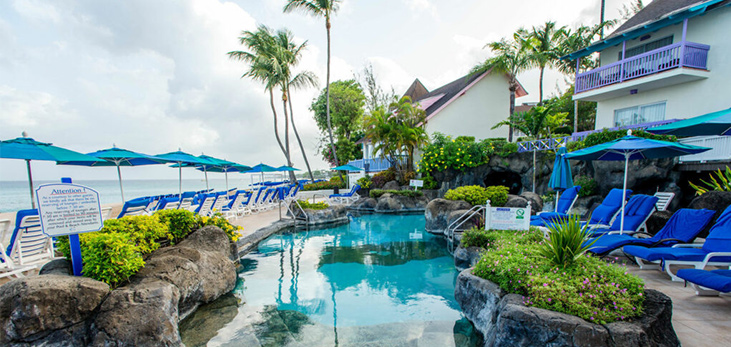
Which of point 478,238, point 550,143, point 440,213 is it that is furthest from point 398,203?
point 478,238

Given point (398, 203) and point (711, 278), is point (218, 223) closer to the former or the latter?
point (711, 278)

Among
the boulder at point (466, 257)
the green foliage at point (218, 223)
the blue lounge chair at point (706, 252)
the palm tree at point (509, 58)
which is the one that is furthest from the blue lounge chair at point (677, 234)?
the palm tree at point (509, 58)

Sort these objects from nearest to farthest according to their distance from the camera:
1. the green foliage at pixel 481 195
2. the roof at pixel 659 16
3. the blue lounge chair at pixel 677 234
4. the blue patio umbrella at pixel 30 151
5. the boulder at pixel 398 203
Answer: the blue lounge chair at pixel 677 234, the blue patio umbrella at pixel 30 151, the green foliage at pixel 481 195, the roof at pixel 659 16, the boulder at pixel 398 203

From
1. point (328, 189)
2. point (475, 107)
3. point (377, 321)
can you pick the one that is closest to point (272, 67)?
point (328, 189)

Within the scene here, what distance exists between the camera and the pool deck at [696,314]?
9.35ft

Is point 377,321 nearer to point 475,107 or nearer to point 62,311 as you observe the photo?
point 62,311

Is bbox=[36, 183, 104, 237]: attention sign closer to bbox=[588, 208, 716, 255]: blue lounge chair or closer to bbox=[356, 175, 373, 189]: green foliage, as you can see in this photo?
bbox=[588, 208, 716, 255]: blue lounge chair

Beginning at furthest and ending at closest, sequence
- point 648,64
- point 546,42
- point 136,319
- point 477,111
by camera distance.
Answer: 1. point 477,111
2. point 546,42
3. point 648,64
4. point 136,319

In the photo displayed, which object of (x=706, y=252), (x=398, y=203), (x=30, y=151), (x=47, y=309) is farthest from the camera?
(x=398, y=203)

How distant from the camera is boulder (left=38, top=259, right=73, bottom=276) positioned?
3.67 m

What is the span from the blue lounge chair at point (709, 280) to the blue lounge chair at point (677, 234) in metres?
1.15

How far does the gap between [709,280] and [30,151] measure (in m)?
10.2

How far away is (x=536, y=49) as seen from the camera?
2009 centimetres

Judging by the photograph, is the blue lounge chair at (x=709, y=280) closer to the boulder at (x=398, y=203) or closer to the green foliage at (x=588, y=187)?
the green foliage at (x=588, y=187)
